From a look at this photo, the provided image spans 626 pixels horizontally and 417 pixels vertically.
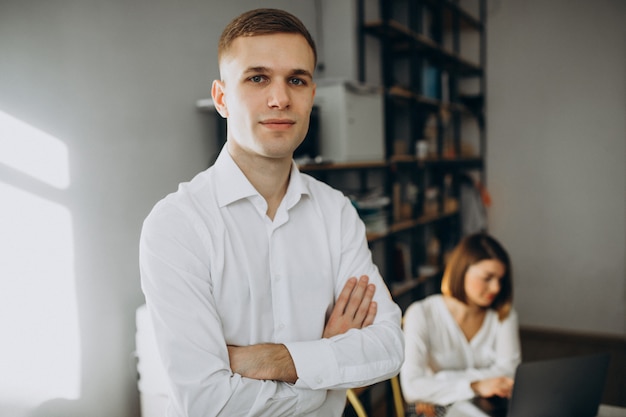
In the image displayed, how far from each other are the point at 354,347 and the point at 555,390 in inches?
32.5

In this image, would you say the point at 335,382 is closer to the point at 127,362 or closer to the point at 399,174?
the point at 127,362

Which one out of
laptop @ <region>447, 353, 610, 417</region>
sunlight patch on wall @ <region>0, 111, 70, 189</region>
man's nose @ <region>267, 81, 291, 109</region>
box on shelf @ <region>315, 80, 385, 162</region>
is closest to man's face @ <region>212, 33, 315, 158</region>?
man's nose @ <region>267, 81, 291, 109</region>

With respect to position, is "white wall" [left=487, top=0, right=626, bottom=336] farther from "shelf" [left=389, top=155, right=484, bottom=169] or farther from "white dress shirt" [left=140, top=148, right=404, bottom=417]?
"white dress shirt" [left=140, top=148, right=404, bottom=417]

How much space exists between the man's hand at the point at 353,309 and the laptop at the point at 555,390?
0.57 meters

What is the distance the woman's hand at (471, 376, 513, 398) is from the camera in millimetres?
2055

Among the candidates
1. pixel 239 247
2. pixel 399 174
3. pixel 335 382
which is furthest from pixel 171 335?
pixel 399 174

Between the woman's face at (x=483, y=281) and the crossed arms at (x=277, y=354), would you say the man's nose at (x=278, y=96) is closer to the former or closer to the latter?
the crossed arms at (x=277, y=354)

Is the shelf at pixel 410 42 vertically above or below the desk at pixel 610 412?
above

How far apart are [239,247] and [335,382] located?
38 cm

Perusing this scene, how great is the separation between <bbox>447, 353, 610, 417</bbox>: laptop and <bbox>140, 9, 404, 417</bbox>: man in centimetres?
56

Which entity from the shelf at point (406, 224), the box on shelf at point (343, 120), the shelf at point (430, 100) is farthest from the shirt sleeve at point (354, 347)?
the shelf at point (430, 100)

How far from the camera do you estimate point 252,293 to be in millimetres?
1260

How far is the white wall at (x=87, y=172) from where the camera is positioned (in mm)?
1690

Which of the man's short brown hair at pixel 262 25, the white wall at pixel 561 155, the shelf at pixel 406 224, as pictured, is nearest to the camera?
the man's short brown hair at pixel 262 25
